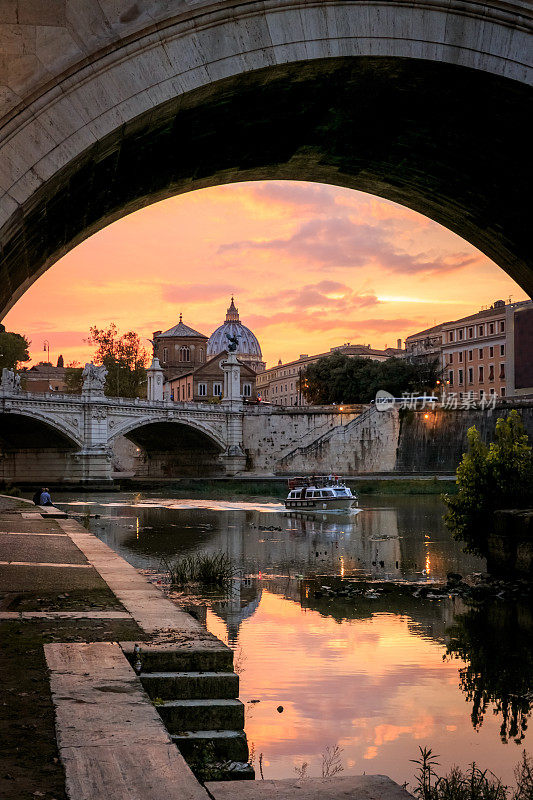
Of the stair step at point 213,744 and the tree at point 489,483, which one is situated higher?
the tree at point 489,483

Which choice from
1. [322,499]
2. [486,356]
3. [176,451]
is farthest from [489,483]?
[486,356]

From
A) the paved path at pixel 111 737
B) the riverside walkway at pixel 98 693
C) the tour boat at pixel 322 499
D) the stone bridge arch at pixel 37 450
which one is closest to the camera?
the paved path at pixel 111 737

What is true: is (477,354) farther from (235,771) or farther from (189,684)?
(235,771)

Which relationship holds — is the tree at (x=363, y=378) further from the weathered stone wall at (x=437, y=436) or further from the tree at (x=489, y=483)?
the tree at (x=489, y=483)

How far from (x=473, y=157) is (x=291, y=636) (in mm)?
8896

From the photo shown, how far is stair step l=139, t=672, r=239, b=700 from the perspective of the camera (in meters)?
6.58

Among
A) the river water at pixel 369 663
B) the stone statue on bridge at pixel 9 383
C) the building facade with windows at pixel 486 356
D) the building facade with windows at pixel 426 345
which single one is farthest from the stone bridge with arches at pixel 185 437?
the river water at pixel 369 663

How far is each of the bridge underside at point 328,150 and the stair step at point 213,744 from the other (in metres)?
3.18

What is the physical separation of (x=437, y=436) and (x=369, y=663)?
63.3m

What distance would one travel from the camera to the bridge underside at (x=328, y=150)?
5590 mm

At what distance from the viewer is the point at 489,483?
59.0 feet

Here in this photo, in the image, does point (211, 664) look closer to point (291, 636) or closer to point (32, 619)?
point (32, 619)

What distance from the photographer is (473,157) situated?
659 cm

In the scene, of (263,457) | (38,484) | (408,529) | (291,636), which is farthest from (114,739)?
(263,457)
